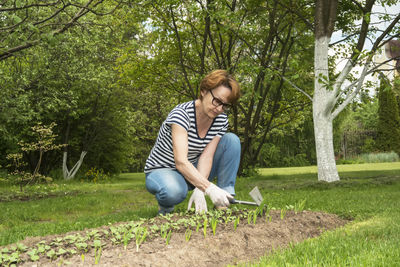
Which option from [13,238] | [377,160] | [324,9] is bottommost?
[377,160]

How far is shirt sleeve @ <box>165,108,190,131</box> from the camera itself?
3168 mm

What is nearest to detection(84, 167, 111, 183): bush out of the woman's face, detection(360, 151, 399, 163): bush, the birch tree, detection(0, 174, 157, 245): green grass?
detection(0, 174, 157, 245): green grass

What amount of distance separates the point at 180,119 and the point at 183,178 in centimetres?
67

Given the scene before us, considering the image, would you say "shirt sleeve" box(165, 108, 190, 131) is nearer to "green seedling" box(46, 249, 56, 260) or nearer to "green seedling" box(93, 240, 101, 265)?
"green seedling" box(93, 240, 101, 265)

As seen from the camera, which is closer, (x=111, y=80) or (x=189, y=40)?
(x=189, y=40)

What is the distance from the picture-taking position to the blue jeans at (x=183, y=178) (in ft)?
10.9

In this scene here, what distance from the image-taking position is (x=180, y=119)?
3.18 metres

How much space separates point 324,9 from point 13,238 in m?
7.63

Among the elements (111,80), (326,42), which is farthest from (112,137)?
(326,42)

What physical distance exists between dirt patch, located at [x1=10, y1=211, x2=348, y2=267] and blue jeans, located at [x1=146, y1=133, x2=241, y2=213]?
61 cm

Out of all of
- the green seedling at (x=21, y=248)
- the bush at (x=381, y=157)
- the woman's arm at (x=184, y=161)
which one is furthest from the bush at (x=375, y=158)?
the green seedling at (x=21, y=248)

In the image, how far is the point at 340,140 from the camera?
25469 mm

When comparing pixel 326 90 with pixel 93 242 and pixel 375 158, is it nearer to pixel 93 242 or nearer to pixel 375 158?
pixel 93 242

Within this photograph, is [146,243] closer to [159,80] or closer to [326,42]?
[326,42]
